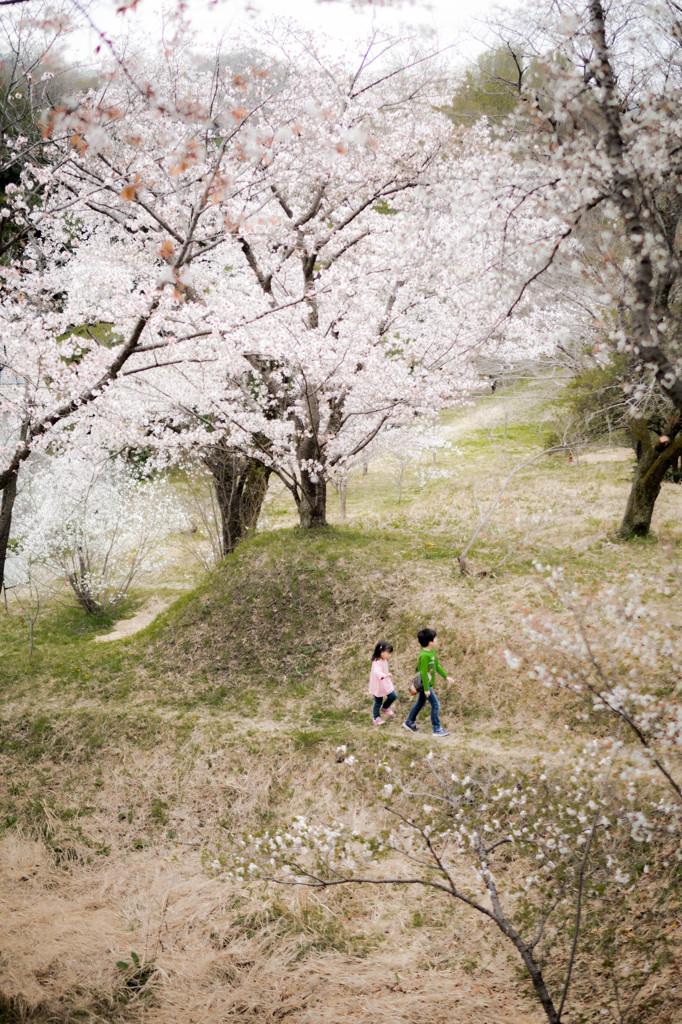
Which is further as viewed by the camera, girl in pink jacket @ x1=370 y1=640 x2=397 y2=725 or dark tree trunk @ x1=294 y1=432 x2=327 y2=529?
dark tree trunk @ x1=294 y1=432 x2=327 y2=529

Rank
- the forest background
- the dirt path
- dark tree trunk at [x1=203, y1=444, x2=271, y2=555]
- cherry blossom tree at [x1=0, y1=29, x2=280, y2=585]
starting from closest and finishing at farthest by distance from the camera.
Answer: the forest background → cherry blossom tree at [x1=0, y1=29, x2=280, y2=585] → dark tree trunk at [x1=203, y1=444, x2=271, y2=555] → the dirt path

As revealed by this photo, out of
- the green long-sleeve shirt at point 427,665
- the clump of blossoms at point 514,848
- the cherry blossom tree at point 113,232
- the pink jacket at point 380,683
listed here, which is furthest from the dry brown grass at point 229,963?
the cherry blossom tree at point 113,232

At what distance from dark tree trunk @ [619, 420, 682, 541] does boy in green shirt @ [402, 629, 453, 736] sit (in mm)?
5708

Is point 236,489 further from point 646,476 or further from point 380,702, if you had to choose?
point 646,476

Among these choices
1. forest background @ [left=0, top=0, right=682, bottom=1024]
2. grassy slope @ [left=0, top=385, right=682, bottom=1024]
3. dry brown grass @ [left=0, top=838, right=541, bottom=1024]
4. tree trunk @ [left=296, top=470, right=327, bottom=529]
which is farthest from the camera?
tree trunk @ [left=296, top=470, right=327, bottom=529]

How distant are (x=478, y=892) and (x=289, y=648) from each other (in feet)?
15.8

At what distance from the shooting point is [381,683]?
8.06m

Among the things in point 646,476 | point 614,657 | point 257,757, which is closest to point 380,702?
point 257,757

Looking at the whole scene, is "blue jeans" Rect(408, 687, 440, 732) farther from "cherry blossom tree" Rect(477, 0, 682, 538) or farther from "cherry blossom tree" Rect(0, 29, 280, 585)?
"cherry blossom tree" Rect(0, 29, 280, 585)

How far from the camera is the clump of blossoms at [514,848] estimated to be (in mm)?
5586

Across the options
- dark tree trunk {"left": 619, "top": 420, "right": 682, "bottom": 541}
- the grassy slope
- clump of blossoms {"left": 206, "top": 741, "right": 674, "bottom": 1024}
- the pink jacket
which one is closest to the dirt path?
the grassy slope

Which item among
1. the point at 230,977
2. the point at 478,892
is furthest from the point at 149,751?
the point at 478,892

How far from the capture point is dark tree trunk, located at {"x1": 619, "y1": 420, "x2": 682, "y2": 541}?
36.1ft

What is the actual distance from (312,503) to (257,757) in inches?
200
